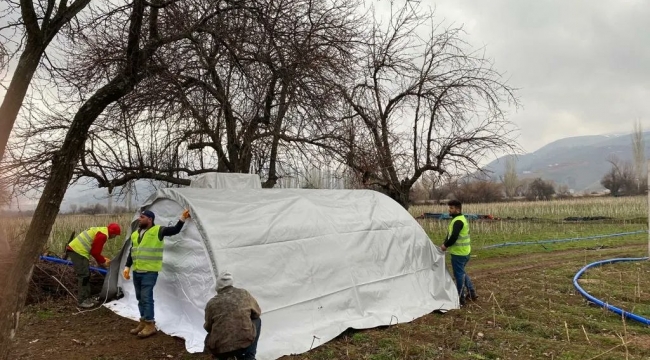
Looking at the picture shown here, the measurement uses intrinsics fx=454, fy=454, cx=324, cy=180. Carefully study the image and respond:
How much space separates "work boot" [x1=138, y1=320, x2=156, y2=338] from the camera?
5959 mm

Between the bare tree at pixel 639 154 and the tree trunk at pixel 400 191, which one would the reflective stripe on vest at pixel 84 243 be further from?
the bare tree at pixel 639 154

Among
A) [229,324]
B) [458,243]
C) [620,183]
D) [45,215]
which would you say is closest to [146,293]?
[45,215]

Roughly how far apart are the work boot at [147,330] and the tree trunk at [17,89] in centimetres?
298

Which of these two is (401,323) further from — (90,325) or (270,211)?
(90,325)

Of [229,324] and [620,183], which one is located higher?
[620,183]

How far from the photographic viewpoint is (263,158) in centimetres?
934

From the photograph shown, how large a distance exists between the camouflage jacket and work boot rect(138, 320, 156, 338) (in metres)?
2.18

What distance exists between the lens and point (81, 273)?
7480mm

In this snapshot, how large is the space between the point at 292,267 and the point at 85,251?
148 inches

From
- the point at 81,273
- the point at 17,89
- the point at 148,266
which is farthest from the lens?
the point at 81,273

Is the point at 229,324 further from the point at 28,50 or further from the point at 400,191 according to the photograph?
the point at 400,191

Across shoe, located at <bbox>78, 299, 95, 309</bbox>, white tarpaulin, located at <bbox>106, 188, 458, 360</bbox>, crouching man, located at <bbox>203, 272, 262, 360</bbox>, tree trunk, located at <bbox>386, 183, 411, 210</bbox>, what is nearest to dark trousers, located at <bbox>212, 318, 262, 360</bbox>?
crouching man, located at <bbox>203, 272, 262, 360</bbox>

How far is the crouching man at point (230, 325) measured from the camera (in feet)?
13.5

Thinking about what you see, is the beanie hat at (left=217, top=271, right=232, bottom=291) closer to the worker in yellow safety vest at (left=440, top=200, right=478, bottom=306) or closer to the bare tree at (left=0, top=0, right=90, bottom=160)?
the bare tree at (left=0, top=0, right=90, bottom=160)
